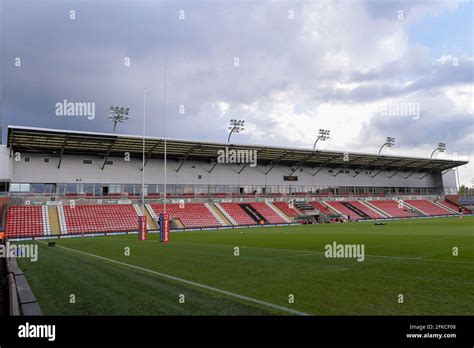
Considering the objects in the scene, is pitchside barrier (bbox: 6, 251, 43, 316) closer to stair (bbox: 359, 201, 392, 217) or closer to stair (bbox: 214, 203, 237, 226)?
stair (bbox: 214, 203, 237, 226)

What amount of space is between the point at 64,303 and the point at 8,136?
42.0m

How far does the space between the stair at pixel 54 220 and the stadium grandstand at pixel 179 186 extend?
0.11 m

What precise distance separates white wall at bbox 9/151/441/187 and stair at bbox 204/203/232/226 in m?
5.25

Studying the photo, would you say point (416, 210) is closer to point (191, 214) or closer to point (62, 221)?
point (191, 214)

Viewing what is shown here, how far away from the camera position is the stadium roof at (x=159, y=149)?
42656mm

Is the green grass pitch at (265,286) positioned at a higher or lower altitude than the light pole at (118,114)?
lower

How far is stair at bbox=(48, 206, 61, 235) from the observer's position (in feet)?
131

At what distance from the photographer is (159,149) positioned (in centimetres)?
5112

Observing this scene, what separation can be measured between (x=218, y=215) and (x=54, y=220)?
75.7ft
